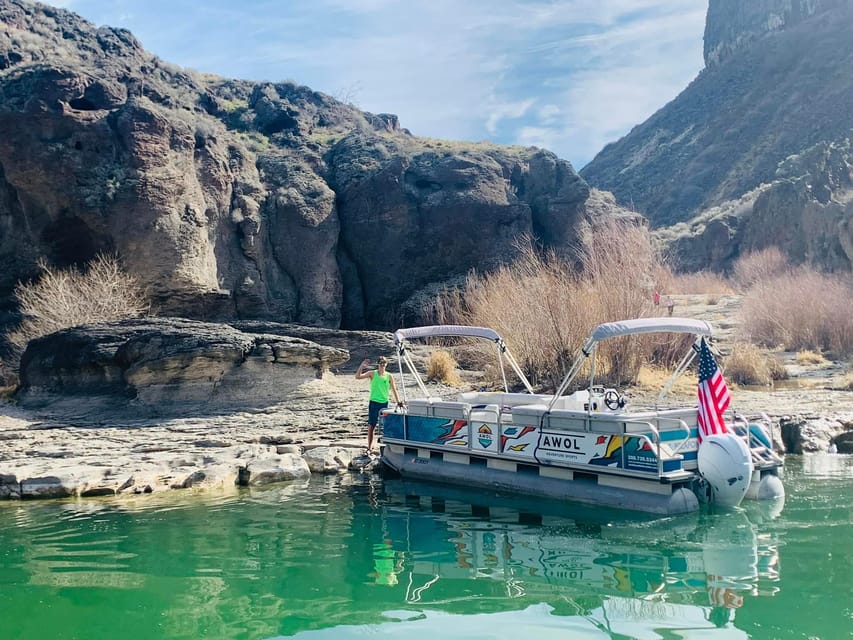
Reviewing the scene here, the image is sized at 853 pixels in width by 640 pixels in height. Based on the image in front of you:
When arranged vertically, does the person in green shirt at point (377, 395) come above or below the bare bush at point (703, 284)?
below

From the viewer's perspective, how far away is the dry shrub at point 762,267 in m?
49.4

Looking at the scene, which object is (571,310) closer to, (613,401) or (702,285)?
(613,401)

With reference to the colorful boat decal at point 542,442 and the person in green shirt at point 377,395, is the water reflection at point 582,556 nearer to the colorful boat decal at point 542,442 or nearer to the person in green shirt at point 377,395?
the colorful boat decal at point 542,442

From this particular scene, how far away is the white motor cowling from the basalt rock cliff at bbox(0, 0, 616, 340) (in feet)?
82.0

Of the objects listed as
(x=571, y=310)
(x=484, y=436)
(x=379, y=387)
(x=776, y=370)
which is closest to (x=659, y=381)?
(x=571, y=310)

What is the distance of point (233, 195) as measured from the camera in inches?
1475

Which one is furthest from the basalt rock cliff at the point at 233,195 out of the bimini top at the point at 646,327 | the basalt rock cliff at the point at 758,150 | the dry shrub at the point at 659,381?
the bimini top at the point at 646,327

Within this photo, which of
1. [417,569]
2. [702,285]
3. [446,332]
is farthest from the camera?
[702,285]

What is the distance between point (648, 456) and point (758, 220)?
182 feet

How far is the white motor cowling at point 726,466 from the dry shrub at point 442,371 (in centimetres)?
1374

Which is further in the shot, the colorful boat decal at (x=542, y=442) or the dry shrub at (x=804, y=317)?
the dry shrub at (x=804, y=317)

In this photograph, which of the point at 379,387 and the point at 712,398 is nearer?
the point at 712,398

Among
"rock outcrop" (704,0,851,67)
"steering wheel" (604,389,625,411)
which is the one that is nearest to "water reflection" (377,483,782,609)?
"steering wheel" (604,389,625,411)

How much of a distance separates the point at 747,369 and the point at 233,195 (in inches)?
925
